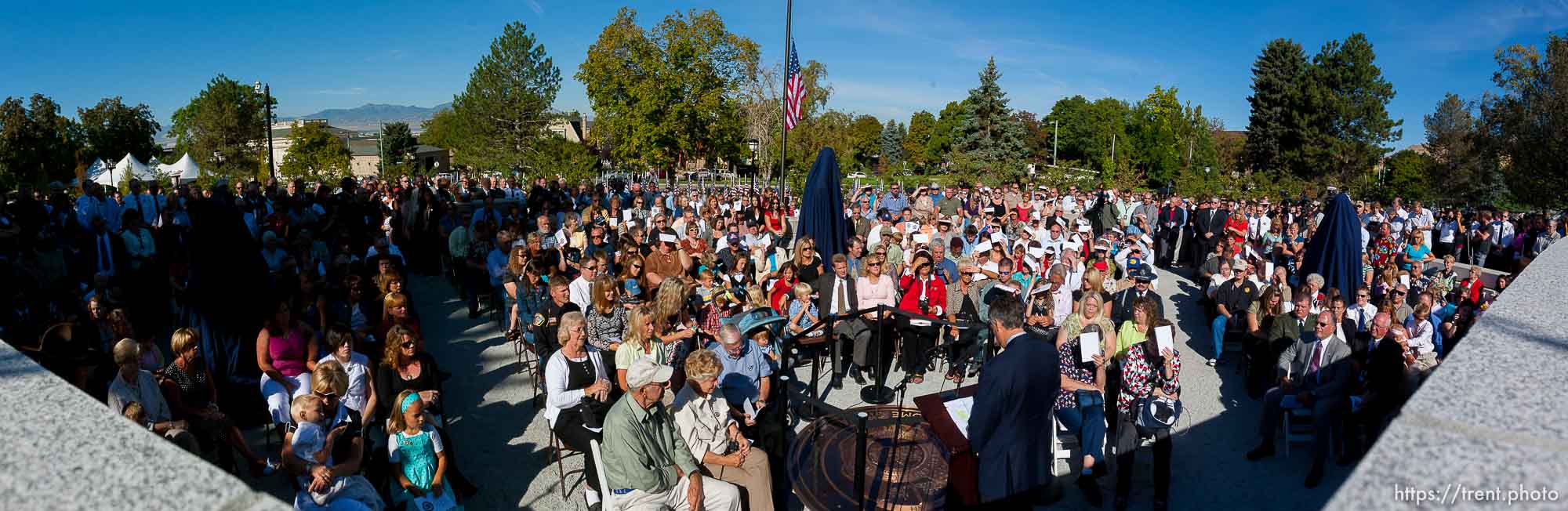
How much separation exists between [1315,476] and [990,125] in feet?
141

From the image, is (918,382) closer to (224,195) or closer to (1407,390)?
(1407,390)

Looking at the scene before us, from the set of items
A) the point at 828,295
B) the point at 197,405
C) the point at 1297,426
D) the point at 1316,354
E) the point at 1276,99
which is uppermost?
the point at 1276,99

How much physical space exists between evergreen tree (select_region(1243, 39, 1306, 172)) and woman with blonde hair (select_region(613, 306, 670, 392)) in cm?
5582

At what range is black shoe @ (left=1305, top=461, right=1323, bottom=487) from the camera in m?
5.88

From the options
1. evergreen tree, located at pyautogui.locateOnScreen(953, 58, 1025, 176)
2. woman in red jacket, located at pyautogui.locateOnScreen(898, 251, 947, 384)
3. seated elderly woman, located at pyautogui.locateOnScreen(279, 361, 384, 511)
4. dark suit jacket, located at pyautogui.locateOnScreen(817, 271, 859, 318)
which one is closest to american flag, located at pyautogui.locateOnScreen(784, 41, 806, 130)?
woman in red jacket, located at pyautogui.locateOnScreen(898, 251, 947, 384)

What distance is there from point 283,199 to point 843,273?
10.3 m

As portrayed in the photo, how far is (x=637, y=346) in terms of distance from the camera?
609 cm

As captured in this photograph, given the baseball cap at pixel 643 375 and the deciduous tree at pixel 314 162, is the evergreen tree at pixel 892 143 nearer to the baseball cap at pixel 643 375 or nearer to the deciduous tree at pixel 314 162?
the deciduous tree at pixel 314 162

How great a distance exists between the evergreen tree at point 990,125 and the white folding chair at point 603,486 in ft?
143

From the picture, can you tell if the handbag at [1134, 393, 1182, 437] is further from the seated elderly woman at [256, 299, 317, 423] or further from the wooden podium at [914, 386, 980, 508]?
the seated elderly woman at [256, 299, 317, 423]

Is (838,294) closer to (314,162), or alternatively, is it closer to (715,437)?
(715,437)

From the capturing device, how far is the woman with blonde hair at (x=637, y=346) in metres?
6.02

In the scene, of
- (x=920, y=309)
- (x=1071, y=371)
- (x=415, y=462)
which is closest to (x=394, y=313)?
(x=415, y=462)

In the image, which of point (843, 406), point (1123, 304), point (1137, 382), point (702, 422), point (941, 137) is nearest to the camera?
point (702, 422)
